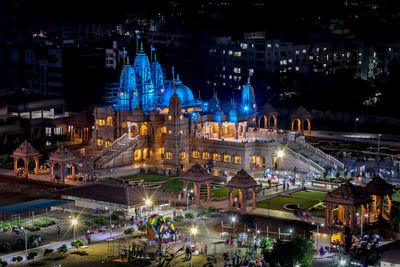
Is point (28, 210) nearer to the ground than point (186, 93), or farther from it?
nearer to the ground

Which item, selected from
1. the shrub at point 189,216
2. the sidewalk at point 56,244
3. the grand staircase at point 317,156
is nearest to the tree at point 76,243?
the sidewalk at point 56,244

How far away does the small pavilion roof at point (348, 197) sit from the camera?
79431 millimetres

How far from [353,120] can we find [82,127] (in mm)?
56316

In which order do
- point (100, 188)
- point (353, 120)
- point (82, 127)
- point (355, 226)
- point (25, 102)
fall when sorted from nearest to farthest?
point (355, 226)
point (100, 188)
point (82, 127)
point (25, 102)
point (353, 120)

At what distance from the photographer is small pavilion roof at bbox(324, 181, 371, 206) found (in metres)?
79.4

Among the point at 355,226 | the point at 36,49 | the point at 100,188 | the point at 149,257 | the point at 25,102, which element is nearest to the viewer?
the point at 149,257

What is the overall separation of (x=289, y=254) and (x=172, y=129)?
52702mm

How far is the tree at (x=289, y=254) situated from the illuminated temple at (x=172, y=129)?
4759 centimetres

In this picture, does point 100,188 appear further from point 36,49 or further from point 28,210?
point 36,49

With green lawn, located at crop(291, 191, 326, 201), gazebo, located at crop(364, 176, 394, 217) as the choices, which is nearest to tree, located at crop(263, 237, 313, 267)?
gazebo, located at crop(364, 176, 394, 217)

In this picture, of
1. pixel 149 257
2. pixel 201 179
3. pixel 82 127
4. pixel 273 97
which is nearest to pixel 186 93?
pixel 82 127

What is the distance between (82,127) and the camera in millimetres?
132125

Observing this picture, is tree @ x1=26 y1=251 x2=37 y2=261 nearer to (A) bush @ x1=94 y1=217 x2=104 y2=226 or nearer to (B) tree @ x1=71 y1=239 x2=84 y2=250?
(B) tree @ x1=71 y1=239 x2=84 y2=250

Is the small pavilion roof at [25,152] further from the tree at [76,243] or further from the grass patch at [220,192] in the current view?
the tree at [76,243]
